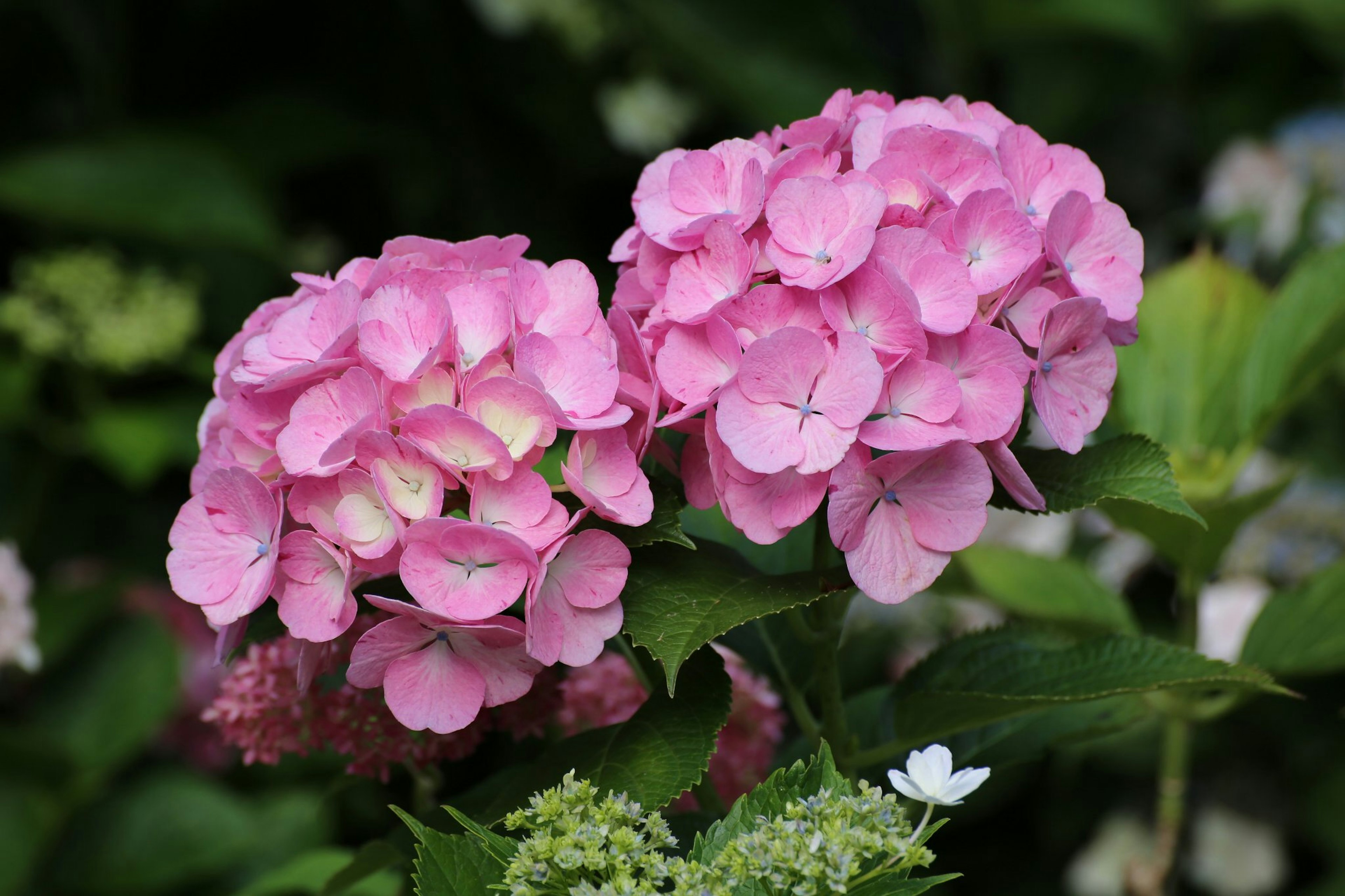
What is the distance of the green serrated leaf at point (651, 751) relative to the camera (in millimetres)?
499

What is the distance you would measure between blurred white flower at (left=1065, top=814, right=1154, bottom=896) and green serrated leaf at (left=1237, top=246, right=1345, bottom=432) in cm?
59

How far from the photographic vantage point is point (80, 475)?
1774 mm

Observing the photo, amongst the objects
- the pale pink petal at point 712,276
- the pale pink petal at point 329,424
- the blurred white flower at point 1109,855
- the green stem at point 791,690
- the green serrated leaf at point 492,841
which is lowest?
the blurred white flower at point 1109,855

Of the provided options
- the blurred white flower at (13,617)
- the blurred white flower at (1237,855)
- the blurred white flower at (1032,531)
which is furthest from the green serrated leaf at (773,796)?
the blurred white flower at (1237,855)

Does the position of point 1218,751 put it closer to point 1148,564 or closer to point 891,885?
point 1148,564

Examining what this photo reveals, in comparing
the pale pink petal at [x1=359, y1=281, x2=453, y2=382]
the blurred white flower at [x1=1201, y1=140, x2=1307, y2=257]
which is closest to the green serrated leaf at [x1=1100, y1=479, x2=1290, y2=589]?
the pale pink petal at [x1=359, y1=281, x2=453, y2=382]

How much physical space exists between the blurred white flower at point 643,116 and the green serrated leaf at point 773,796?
144 centimetres

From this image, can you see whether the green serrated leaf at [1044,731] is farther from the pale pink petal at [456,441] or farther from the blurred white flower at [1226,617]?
the blurred white flower at [1226,617]

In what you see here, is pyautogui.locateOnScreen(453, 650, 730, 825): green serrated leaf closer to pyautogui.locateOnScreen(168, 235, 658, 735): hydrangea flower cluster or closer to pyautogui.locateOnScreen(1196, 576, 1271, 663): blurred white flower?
pyautogui.locateOnScreen(168, 235, 658, 735): hydrangea flower cluster

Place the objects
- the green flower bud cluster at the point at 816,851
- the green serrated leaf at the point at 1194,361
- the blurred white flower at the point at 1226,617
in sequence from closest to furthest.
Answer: the green flower bud cluster at the point at 816,851 → the green serrated leaf at the point at 1194,361 → the blurred white flower at the point at 1226,617

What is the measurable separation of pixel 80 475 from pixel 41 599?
14.1 inches

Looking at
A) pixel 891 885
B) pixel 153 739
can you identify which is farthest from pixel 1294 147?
pixel 153 739

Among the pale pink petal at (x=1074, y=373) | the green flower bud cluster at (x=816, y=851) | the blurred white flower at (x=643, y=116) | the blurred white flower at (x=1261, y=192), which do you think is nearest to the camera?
the green flower bud cluster at (x=816, y=851)

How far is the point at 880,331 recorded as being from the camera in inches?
19.4
